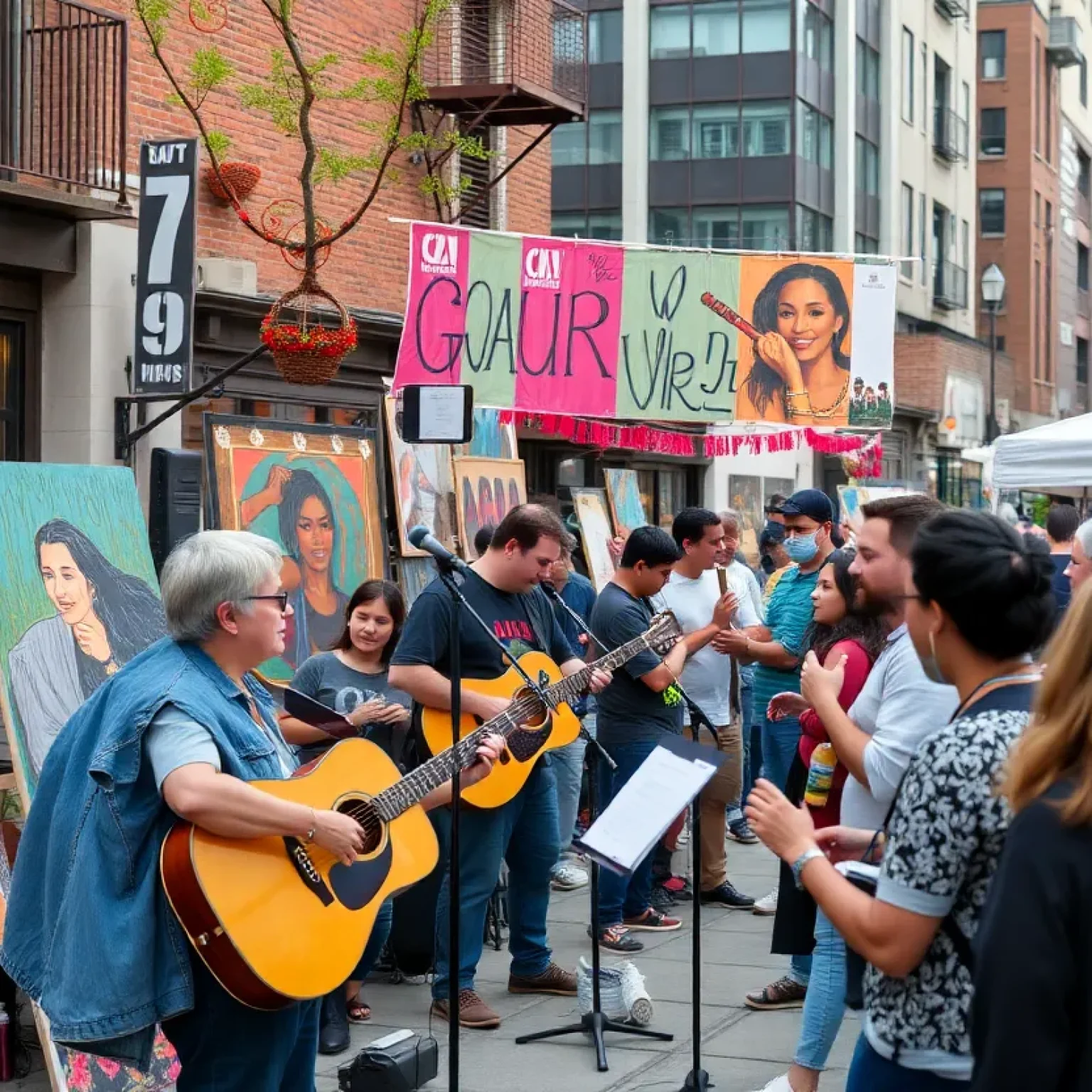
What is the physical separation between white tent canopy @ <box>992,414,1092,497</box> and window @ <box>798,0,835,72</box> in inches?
1003

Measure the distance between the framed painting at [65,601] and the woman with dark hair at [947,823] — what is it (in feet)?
11.0

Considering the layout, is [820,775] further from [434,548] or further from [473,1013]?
[473,1013]

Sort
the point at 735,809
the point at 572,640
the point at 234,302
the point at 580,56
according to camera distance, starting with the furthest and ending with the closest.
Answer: the point at 580,56 → the point at 234,302 → the point at 735,809 → the point at 572,640

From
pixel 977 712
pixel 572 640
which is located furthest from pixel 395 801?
pixel 572 640

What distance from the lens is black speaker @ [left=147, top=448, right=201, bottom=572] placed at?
309 inches

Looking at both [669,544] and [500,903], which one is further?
[500,903]

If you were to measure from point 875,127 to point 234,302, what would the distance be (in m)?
26.9

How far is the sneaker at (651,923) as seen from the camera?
27.9 ft

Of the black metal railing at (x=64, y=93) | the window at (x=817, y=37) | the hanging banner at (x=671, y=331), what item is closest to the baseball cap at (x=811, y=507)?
the hanging banner at (x=671, y=331)

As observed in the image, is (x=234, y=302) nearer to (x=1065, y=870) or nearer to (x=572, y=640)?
(x=572, y=640)

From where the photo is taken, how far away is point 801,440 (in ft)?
46.6

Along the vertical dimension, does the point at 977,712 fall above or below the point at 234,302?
below

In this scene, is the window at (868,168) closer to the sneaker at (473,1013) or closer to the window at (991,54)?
the window at (991,54)

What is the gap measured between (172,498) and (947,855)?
5685 mm
